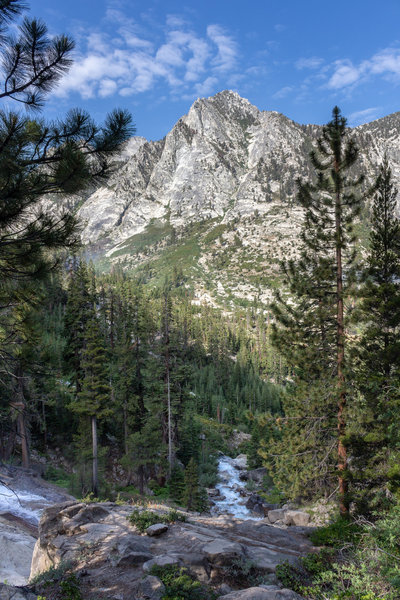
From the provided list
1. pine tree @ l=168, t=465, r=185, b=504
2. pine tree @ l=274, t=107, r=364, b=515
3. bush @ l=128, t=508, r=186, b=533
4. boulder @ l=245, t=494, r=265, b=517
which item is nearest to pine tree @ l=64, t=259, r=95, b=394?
pine tree @ l=168, t=465, r=185, b=504

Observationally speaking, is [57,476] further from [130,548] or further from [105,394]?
[130,548]

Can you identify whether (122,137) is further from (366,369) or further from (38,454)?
(38,454)

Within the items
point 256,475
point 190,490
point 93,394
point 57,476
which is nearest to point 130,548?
point 93,394

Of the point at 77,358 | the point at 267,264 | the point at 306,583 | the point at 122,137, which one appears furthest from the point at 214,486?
the point at 267,264

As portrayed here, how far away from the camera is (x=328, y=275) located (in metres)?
11.5

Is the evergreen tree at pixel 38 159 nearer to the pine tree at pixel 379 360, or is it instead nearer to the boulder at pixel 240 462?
the pine tree at pixel 379 360

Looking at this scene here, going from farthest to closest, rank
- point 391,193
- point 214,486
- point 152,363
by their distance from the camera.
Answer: point 214,486
point 152,363
point 391,193

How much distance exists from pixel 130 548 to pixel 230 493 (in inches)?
1155

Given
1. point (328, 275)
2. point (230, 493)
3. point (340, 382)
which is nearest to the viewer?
point (340, 382)

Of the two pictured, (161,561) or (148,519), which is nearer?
(161,561)

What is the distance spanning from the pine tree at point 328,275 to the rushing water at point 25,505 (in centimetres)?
1131

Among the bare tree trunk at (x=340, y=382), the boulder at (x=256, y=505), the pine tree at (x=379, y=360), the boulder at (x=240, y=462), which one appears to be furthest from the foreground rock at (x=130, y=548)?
the boulder at (x=240, y=462)

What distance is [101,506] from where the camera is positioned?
981cm

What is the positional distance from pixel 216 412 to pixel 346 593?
6373 centimetres
